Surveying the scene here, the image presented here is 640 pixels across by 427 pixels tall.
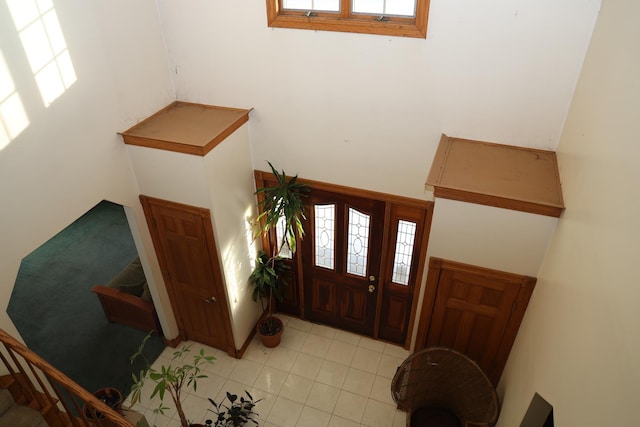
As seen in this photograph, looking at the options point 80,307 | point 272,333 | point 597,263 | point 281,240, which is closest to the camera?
point 597,263

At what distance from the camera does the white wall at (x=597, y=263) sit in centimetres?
199

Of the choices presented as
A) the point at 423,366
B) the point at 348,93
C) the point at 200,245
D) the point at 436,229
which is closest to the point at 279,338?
the point at 200,245

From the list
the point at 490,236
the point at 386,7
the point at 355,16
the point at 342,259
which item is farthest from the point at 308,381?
the point at 386,7

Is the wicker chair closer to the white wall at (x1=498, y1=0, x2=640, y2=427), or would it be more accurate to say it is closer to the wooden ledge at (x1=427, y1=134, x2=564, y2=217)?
the white wall at (x1=498, y1=0, x2=640, y2=427)

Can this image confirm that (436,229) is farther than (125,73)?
No

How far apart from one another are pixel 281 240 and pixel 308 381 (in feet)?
5.74

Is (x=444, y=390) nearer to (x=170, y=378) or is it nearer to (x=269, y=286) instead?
(x=269, y=286)

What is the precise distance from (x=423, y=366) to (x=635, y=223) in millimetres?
2768

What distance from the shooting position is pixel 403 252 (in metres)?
5.19

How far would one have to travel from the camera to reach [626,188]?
2184 millimetres

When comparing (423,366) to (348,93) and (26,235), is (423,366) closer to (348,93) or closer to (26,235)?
(348,93)

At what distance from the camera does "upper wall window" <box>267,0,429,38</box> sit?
3.87 m

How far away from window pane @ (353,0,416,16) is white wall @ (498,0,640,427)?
146 cm

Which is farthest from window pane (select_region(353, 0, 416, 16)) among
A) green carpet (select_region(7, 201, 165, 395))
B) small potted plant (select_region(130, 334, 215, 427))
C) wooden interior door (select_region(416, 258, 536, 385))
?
green carpet (select_region(7, 201, 165, 395))
